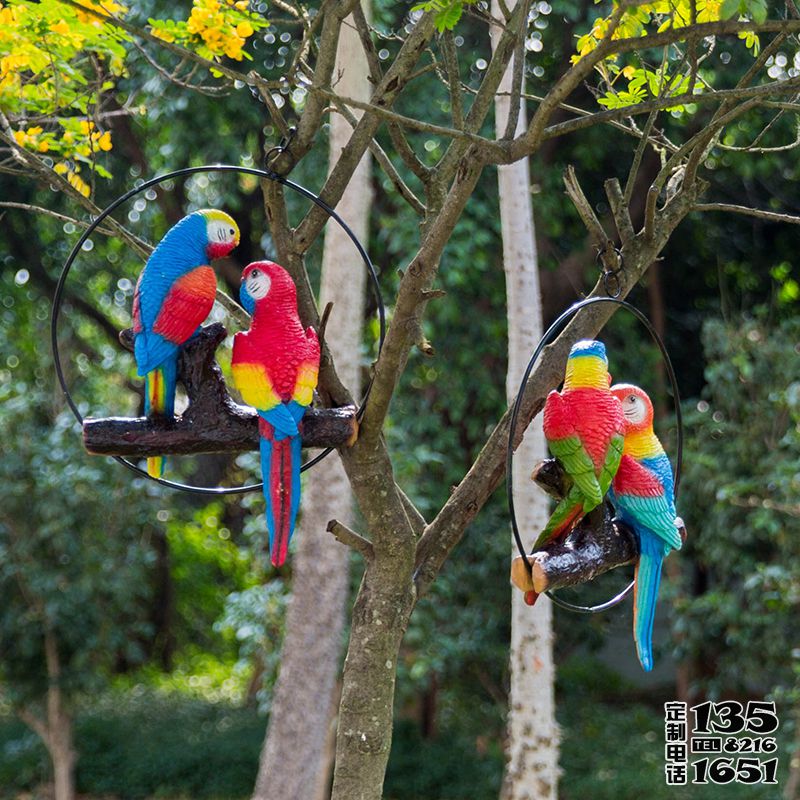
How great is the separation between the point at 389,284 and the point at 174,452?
4.09 metres

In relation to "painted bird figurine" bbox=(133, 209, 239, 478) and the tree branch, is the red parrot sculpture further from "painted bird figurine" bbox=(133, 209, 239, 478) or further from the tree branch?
"painted bird figurine" bbox=(133, 209, 239, 478)

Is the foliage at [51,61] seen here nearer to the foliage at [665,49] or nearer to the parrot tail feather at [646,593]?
the foliage at [665,49]

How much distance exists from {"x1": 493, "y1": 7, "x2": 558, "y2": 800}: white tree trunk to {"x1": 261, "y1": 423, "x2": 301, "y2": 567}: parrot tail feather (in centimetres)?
207

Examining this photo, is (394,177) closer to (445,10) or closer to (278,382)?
(445,10)

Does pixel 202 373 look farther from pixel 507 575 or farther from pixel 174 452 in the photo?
pixel 507 575

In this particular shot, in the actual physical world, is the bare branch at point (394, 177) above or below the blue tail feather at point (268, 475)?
above

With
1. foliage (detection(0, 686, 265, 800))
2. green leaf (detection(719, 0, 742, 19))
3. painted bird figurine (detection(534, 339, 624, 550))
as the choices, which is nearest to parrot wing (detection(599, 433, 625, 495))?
painted bird figurine (detection(534, 339, 624, 550))

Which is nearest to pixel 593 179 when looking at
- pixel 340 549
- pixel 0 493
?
pixel 340 549

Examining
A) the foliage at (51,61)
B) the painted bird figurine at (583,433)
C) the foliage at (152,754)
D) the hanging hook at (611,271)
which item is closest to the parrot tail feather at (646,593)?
the painted bird figurine at (583,433)

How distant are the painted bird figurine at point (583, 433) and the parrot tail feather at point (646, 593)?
0.57 feet

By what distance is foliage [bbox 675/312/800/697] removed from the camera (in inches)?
216

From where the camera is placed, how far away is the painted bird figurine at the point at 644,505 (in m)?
2.19

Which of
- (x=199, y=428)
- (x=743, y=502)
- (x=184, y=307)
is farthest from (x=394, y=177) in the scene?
(x=743, y=502)

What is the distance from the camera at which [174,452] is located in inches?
80.6
